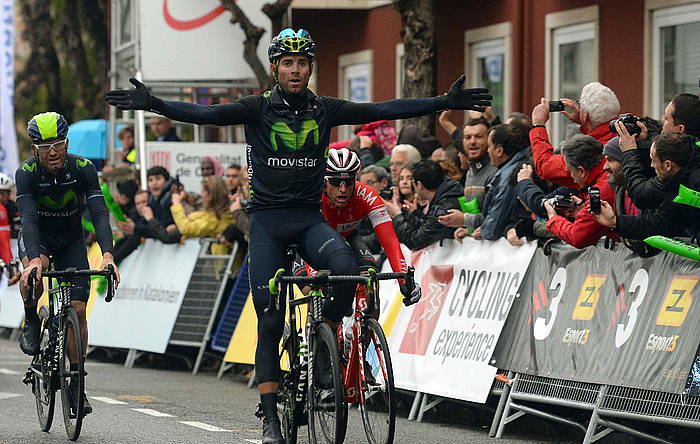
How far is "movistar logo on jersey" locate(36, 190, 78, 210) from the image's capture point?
1139cm

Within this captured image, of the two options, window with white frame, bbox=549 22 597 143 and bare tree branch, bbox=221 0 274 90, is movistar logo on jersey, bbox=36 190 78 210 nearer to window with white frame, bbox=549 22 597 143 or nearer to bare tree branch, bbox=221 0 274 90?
window with white frame, bbox=549 22 597 143

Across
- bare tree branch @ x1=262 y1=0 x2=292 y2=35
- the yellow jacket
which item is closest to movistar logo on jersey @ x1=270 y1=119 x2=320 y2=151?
the yellow jacket

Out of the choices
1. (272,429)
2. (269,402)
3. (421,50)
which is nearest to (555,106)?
(269,402)

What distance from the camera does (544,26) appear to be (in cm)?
2039

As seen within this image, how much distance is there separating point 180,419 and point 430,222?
2.63 metres

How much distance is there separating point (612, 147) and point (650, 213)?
706 millimetres

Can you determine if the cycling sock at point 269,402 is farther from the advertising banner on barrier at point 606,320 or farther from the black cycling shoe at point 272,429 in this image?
the advertising banner on barrier at point 606,320

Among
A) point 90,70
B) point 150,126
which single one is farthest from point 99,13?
point 150,126

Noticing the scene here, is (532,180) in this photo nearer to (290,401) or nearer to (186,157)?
(290,401)

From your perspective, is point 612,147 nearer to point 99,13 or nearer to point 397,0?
point 397,0

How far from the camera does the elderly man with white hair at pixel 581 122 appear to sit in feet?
36.4

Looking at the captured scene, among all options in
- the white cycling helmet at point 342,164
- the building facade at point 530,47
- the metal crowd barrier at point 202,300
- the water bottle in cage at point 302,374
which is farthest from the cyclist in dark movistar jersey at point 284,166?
the building facade at point 530,47

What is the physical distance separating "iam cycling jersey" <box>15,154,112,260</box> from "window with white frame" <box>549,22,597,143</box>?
9356mm

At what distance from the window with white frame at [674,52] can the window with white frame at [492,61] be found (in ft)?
10.8
